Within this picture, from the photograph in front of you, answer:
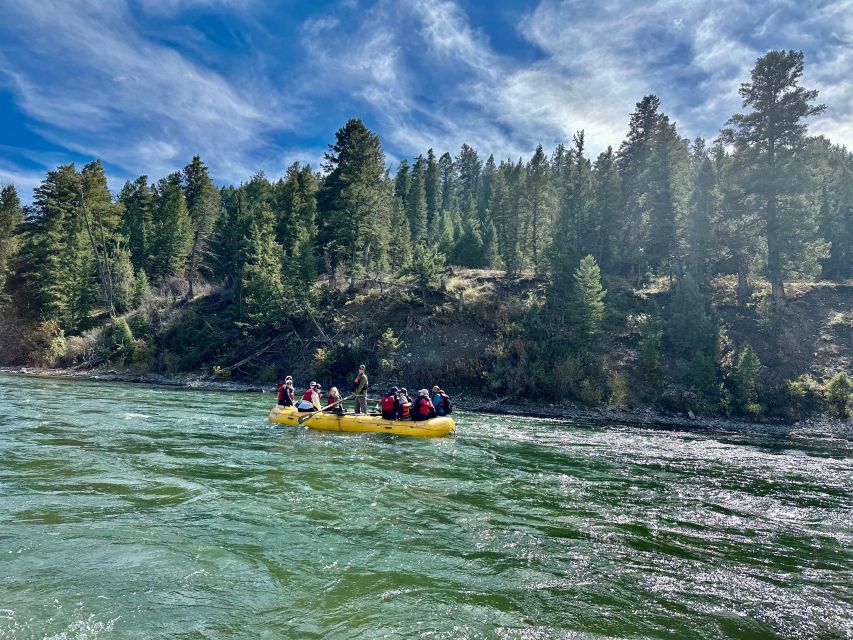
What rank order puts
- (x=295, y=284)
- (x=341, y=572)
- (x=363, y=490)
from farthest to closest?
(x=295, y=284)
(x=363, y=490)
(x=341, y=572)

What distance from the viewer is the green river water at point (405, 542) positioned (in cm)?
528

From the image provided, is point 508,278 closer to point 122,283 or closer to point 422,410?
point 422,410

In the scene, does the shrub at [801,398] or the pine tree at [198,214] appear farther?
the pine tree at [198,214]

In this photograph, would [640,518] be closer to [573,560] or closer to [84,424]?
[573,560]

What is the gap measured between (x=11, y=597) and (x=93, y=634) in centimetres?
131

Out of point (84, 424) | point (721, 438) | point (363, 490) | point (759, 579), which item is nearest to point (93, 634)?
point (363, 490)

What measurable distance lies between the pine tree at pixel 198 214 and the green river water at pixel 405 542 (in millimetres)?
36697

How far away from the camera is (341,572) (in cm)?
628

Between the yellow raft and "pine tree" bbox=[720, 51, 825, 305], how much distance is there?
25.0m

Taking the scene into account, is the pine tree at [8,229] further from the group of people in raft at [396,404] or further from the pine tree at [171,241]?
the group of people in raft at [396,404]

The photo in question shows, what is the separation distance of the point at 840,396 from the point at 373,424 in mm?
22112

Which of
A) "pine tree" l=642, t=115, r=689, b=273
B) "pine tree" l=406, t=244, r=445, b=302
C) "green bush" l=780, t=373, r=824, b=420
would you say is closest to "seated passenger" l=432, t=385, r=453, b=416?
"green bush" l=780, t=373, r=824, b=420

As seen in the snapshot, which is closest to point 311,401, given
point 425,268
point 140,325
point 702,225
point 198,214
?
point 425,268

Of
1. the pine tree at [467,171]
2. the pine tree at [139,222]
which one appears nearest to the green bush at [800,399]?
the pine tree at [139,222]
